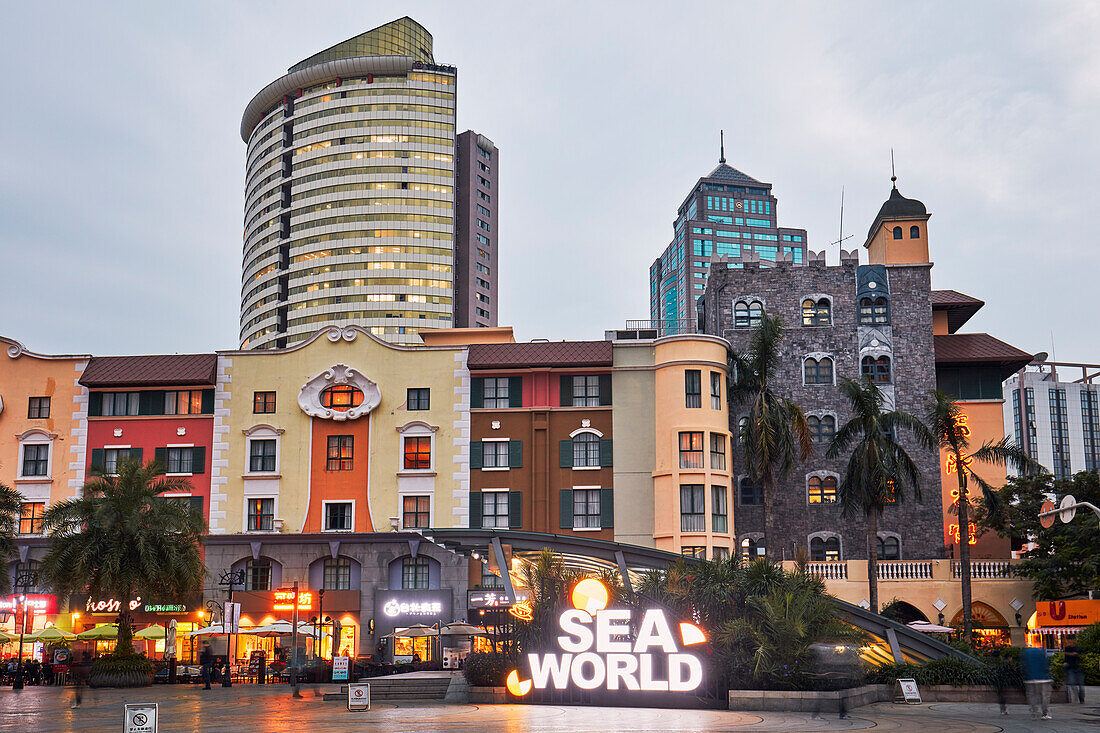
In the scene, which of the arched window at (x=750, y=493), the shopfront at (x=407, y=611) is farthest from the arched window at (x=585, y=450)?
the shopfront at (x=407, y=611)

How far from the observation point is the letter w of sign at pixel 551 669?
2936 cm

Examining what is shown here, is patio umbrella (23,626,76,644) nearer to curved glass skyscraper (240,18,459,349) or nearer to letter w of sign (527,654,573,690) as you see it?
letter w of sign (527,654,573,690)

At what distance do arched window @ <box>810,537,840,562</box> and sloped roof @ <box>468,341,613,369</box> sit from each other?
14.3 metres

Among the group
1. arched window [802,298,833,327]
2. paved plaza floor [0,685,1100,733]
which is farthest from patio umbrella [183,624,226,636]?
arched window [802,298,833,327]

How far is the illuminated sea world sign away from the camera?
28516 mm

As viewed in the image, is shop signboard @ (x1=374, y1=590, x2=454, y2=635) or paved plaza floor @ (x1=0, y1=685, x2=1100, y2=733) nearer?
paved plaza floor @ (x1=0, y1=685, x2=1100, y2=733)

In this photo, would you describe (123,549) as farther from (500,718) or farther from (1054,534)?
(1054,534)

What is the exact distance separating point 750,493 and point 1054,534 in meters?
14.6

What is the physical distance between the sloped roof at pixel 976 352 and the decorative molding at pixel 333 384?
1212 inches

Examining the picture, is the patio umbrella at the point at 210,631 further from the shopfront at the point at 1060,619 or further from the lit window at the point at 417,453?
the shopfront at the point at 1060,619

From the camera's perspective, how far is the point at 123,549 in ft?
139

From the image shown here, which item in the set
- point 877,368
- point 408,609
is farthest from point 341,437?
point 877,368

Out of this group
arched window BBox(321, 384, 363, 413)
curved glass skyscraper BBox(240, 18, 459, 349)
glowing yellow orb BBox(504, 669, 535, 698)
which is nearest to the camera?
glowing yellow orb BBox(504, 669, 535, 698)

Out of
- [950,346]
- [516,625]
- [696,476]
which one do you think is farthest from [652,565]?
[950,346]
